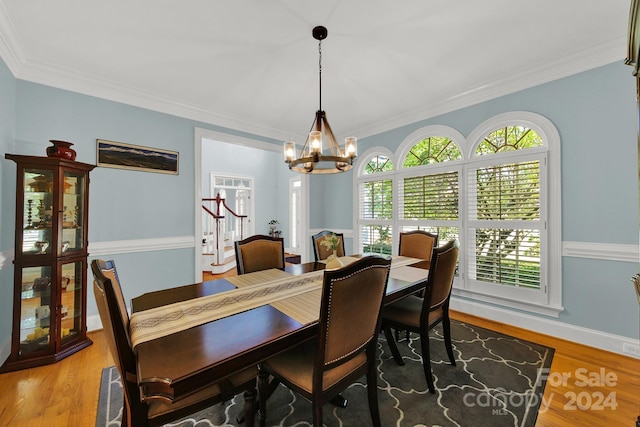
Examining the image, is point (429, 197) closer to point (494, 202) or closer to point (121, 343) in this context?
point (494, 202)

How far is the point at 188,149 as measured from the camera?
3.39 meters

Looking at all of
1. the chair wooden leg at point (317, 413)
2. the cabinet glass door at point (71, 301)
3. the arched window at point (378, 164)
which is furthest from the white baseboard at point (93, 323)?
the arched window at point (378, 164)

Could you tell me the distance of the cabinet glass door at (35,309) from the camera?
2.16 m

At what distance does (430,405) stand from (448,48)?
2809 mm

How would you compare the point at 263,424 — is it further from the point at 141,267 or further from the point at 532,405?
the point at 141,267

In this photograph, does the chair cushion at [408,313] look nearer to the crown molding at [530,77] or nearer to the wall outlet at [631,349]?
the wall outlet at [631,349]

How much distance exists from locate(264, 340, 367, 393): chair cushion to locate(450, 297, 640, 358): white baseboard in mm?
2285

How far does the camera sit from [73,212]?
2.46 meters

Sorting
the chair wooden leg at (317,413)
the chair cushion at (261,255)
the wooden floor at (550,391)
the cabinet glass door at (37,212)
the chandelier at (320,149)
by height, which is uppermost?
the chandelier at (320,149)

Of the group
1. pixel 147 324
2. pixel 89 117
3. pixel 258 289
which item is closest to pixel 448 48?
pixel 258 289

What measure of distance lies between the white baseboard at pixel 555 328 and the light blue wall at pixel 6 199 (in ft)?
15.2

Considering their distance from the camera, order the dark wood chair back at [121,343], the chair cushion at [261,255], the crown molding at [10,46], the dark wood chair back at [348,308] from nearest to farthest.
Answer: the dark wood chair back at [121,343] < the dark wood chair back at [348,308] < the crown molding at [10,46] < the chair cushion at [261,255]

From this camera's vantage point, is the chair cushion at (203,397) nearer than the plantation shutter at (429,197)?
Yes

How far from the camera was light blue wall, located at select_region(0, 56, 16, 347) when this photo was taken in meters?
2.18
